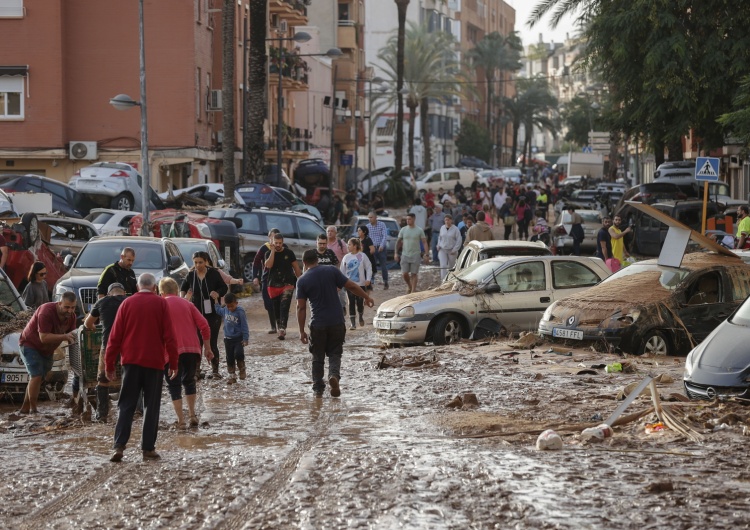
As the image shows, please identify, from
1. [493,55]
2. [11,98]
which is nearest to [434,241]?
[11,98]

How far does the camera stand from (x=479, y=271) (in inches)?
824

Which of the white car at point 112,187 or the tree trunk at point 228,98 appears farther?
the tree trunk at point 228,98

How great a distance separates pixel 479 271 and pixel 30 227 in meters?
9.31

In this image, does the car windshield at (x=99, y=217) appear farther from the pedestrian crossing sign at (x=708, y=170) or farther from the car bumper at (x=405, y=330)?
the car bumper at (x=405, y=330)

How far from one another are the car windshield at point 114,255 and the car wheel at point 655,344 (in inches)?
330

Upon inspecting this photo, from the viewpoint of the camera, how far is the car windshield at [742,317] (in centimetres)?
1391

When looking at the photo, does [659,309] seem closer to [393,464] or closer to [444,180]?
[393,464]

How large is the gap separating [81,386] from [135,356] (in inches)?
120

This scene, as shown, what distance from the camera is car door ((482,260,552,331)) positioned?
20406 mm

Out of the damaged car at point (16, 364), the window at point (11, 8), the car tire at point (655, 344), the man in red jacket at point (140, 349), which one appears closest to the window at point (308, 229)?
the car tire at point (655, 344)

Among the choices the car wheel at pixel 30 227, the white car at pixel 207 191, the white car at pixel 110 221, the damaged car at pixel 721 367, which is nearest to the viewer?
the damaged car at pixel 721 367

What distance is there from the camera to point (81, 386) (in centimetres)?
1408

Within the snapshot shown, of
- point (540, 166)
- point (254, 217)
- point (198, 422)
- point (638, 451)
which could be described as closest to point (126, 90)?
point (254, 217)

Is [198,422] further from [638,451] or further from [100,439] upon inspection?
[638,451]
